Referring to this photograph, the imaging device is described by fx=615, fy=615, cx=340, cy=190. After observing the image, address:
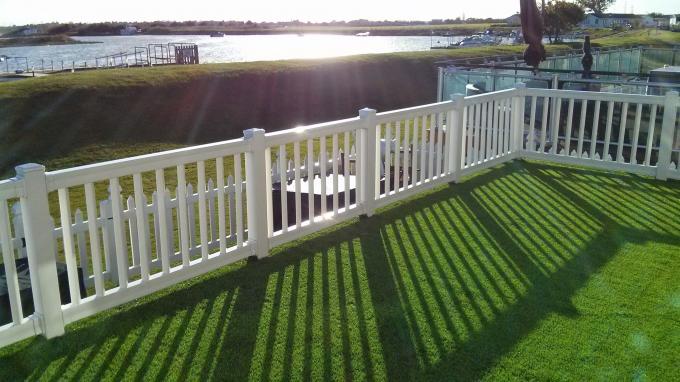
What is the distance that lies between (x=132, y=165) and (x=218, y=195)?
1.02 m

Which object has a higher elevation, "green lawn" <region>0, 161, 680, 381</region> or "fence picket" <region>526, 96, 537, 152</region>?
"fence picket" <region>526, 96, 537, 152</region>

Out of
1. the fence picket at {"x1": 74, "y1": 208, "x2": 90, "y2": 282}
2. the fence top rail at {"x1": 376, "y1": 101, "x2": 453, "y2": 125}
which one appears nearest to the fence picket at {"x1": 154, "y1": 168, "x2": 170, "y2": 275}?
the fence picket at {"x1": 74, "y1": 208, "x2": 90, "y2": 282}

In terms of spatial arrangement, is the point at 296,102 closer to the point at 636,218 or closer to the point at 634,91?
the point at 634,91

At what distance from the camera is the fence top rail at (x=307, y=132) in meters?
4.77

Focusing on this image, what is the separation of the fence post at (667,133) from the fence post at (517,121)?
170 centimetres

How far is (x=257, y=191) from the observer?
464 cm

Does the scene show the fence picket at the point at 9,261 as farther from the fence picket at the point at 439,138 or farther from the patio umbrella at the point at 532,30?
the patio umbrella at the point at 532,30

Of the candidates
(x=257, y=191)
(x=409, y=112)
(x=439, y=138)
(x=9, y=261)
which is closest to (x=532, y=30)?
Answer: (x=439, y=138)

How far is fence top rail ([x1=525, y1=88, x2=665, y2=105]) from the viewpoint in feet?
23.3

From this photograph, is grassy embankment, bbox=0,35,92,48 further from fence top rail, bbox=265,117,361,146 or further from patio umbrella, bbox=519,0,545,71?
fence top rail, bbox=265,117,361,146

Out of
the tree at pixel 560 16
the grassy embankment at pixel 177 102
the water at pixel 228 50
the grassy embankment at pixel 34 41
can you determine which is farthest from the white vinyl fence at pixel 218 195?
the grassy embankment at pixel 34 41

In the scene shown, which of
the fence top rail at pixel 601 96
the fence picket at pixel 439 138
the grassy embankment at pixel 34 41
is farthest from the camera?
the grassy embankment at pixel 34 41

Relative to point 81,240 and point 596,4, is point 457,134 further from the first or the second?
point 596,4

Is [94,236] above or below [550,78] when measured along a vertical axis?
below
